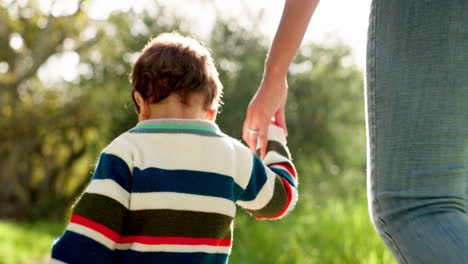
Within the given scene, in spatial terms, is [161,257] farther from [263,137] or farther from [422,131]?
[422,131]

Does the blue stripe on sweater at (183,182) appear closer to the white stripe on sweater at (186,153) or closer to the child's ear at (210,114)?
the white stripe on sweater at (186,153)

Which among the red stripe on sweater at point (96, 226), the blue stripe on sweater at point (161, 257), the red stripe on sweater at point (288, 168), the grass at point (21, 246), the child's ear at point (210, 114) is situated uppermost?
the child's ear at point (210, 114)

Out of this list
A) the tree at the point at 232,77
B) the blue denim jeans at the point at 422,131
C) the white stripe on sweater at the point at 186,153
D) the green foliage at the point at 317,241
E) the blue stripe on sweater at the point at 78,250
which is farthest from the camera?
the tree at the point at 232,77

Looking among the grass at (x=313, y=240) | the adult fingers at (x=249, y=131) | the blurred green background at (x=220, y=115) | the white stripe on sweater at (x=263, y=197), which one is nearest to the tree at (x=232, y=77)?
the blurred green background at (x=220, y=115)

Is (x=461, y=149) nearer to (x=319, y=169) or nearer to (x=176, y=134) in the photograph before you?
(x=176, y=134)

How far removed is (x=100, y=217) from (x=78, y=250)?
0.11 m

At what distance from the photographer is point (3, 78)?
11641 mm

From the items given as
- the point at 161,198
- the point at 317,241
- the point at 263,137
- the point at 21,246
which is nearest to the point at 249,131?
the point at 263,137

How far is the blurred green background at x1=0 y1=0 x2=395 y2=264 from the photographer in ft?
16.1

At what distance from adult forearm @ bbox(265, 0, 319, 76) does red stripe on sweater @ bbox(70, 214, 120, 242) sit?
0.70 meters

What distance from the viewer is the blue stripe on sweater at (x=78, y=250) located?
174 cm

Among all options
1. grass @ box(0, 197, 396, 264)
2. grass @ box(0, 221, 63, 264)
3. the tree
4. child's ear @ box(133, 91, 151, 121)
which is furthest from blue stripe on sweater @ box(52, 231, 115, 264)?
grass @ box(0, 221, 63, 264)

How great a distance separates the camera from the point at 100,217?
1.77m

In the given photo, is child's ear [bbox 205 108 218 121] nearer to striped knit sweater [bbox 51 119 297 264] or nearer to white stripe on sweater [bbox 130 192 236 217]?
striped knit sweater [bbox 51 119 297 264]
